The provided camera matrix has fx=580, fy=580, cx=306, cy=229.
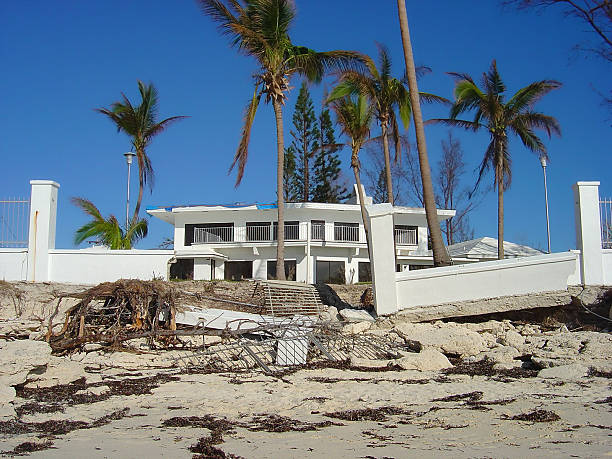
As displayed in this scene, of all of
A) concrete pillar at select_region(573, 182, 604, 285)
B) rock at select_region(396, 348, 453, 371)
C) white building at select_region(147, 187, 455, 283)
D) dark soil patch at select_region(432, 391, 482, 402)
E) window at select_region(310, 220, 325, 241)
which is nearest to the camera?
dark soil patch at select_region(432, 391, 482, 402)

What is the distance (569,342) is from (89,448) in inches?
336

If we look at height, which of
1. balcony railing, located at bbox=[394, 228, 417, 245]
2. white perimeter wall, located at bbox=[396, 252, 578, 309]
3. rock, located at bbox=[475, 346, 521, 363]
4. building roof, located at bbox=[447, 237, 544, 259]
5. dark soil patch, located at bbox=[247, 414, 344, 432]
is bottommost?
dark soil patch, located at bbox=[247, 414, 344, 432]

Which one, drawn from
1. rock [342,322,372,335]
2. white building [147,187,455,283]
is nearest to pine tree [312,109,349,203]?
white building [147,187,455,283]

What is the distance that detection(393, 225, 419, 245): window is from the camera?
100ft

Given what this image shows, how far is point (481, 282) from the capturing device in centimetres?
1306

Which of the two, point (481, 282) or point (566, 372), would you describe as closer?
point (566, 372)

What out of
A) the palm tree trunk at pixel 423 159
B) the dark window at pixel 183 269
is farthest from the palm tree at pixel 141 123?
the palm tree trunk at pixel 423 159

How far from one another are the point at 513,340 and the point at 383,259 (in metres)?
3.25

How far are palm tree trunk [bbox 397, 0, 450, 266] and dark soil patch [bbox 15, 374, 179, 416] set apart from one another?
8.22m

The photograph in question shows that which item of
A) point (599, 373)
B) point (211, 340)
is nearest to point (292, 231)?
point (211, 340)

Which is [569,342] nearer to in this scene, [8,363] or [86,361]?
[86,361]

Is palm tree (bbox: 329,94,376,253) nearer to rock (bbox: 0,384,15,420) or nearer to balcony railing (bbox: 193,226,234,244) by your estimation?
balcony railing (bbox: 193,226,234,244)

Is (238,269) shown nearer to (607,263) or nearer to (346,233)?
(346,233)

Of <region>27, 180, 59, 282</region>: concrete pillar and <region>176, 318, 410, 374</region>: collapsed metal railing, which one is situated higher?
<region>27, 180, 59, 282</region>: concrete pillar
